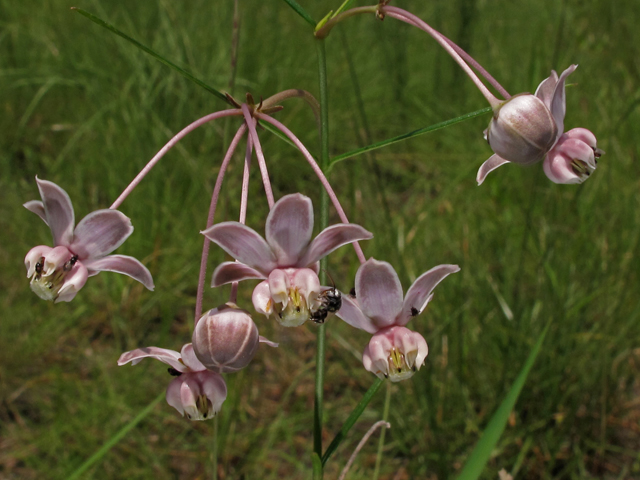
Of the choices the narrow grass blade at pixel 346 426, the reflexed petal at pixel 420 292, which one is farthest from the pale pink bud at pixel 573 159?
the narrow grass blade at pixel 346 426

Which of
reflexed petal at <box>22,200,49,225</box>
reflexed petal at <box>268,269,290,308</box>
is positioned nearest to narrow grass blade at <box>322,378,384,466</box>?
reflexed petal at <box>268,269,290,308</box>

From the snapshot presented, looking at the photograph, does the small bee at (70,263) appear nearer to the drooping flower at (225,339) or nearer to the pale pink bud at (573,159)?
the drooping flower at (225,339)

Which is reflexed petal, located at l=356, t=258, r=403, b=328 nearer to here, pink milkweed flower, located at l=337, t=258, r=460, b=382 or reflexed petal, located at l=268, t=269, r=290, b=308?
pink milkweed flower, located at l=337, t=258, r=460, b=382

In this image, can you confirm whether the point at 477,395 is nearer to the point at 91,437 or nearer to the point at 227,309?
the point at 91,437

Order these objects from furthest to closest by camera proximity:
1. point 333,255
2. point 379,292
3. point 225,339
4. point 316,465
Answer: point 333,255
point 316,465
point 379,292
point 225,339

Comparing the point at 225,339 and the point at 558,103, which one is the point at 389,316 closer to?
the point at 225,339

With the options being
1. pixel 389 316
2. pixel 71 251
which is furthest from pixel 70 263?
pixel 389 316

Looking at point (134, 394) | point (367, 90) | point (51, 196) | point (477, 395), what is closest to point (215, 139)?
point (367, 90)

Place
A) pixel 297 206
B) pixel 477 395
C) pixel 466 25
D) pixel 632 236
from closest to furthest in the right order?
pixel 297 206 → pixel 477 395 → pixel 632 236 → pixel 466 25
